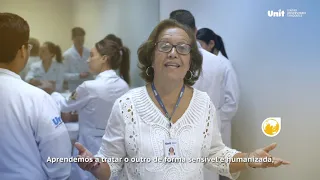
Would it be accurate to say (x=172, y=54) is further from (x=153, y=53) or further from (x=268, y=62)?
(x=268, y=62)

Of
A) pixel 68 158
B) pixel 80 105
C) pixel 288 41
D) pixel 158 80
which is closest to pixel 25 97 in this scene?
pixel 68 158

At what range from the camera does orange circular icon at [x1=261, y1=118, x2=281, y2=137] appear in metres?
2.25

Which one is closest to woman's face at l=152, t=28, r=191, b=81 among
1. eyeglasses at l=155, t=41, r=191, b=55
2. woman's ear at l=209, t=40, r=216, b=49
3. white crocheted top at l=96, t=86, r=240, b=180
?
eyeglasses at l=155, t=41, r=191, b=55

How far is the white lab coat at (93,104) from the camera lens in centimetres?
224

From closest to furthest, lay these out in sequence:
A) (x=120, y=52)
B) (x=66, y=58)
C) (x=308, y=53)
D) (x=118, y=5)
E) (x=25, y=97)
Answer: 1. (x=25, y=97)
2. (x=308, y=53)
3. (x=120, y=52)
4. (x=66, y=58)
5. (x=118, y=5)

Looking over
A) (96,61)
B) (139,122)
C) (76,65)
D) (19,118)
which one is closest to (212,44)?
(96,61)

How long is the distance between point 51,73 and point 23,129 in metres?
1.49

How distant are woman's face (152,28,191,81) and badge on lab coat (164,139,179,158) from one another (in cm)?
19

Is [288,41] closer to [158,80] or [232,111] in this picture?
[232,111]

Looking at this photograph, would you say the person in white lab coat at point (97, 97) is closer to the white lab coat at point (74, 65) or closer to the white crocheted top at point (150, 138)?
the white lab coat at point (74, 65)

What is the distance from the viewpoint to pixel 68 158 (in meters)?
1.37

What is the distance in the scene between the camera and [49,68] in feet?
8.83

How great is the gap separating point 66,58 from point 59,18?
273 millimetres

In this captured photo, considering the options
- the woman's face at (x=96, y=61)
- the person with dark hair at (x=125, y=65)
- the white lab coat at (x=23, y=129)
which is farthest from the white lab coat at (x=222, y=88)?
the white lab coat at (x=23, y=129)
